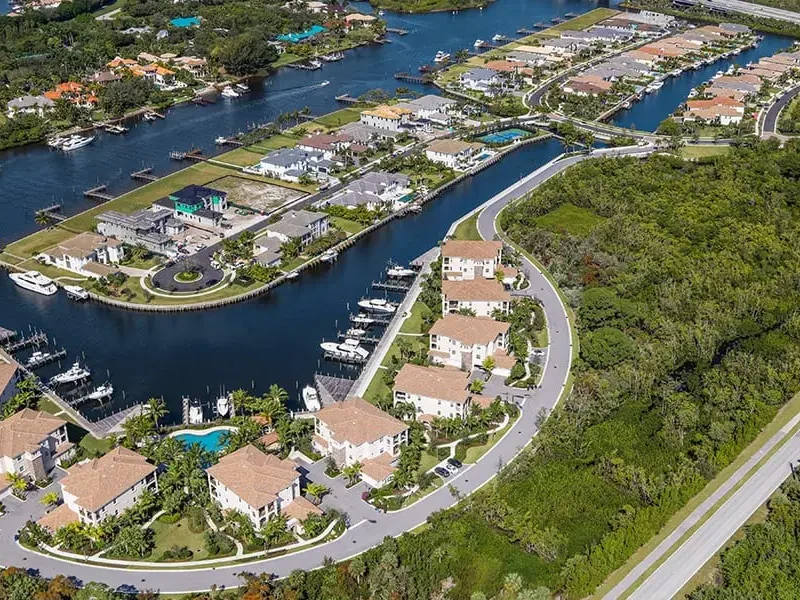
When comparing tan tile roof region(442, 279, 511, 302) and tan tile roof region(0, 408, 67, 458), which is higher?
tan tile roof region(0, 408, 67, 458)

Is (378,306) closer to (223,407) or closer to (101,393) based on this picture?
(223,407)

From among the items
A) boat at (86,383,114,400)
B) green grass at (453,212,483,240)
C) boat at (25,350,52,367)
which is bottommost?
boat at (86,383,114,400)

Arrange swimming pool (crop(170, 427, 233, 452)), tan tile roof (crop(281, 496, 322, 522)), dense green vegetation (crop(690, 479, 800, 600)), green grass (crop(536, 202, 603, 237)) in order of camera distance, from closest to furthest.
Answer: dense green vegetation (crop(690, 479, 800, 600)) → tan tile roof (crop(281, 496, 322, 522)) → swimming pool (crop(170, 427, 233, 452)) → green grass (crop(536, 202, 603, 237))

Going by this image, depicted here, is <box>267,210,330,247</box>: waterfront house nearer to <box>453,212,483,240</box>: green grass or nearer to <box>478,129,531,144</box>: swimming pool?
<box>453,212,483,240</box>: green grass

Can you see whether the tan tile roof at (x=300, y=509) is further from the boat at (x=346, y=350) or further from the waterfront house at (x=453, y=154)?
the waterfront house at (x=453, y=154)

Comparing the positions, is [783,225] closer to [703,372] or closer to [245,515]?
[703,372]

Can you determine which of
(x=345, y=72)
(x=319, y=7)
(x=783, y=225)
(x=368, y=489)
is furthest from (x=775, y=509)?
(x=319, y=7)

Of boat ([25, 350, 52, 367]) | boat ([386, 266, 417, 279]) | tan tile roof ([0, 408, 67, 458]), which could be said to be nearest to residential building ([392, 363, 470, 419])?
boat ([386, 266, 417, 279])
